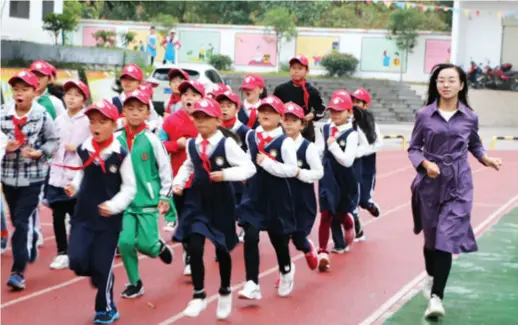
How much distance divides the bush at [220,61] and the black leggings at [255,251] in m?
33.0

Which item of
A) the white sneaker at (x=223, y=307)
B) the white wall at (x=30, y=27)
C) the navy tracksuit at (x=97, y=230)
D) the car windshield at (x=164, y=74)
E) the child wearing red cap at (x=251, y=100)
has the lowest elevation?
the white sneaker at (x=223, y=307)

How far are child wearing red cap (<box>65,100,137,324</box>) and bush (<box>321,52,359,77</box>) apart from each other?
32596 mm

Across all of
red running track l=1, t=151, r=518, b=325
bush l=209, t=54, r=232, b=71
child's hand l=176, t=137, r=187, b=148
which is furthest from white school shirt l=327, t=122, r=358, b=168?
bush l=209, t=54, r=232, b=71

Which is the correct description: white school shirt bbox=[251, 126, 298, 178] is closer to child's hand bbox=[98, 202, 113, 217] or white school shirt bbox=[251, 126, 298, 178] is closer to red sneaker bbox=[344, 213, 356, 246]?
child's hand bbox=[98, 202, 113, 217]

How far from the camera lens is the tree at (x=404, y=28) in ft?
126

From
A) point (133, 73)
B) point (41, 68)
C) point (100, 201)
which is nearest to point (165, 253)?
point (100, 201)

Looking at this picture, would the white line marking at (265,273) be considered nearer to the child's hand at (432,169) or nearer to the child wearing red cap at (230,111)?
the child wearing red cap at (230,111)

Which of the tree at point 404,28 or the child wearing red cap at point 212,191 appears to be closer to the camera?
the child wearing red cap at point 212,191

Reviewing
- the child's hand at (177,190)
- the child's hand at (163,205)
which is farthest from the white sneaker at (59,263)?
the child's hand at (177,190)

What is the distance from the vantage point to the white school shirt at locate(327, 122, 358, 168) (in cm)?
976

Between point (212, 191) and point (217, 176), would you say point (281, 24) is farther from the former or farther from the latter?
point (217, 176)

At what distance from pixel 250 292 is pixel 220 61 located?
110 feet

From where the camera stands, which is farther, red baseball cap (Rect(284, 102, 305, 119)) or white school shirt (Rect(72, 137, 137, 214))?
red baseball cap (Rect(284, 102, 305, 119))

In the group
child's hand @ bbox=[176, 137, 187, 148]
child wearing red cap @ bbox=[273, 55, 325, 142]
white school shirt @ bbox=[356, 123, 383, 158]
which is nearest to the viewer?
child's hand @ bbox=[176, 137, 187, 148]
